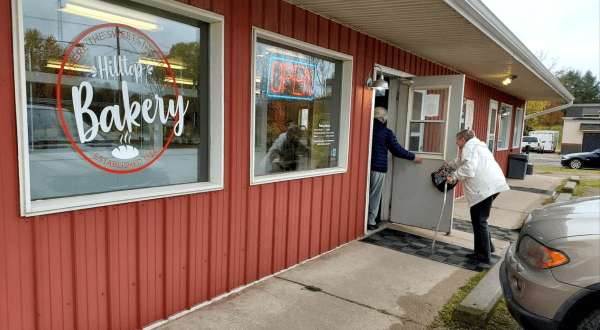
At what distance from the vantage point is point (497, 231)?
257 inches

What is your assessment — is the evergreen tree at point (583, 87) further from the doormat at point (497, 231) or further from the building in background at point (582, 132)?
the doormat at point (497, 231)

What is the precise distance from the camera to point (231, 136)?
11.7ft

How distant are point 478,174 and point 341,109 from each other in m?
1.89

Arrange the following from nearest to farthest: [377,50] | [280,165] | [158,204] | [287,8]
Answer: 1. [158,204]
2. [287,8]
3. [280,165]
4. [377,50]

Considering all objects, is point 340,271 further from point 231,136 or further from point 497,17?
point 497,17

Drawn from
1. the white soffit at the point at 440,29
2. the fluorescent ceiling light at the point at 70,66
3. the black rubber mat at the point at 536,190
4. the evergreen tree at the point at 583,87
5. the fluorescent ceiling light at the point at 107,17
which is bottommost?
the black rubber mat at the point at 536,190

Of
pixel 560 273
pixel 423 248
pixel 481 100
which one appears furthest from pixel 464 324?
pixel 481 100

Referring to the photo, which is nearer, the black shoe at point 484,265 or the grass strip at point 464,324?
the grass strip at point 464,324

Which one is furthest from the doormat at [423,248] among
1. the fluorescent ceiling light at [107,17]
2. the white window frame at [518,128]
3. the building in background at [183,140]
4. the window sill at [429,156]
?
the white window frame at [518,128]

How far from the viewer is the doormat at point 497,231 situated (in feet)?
20.2

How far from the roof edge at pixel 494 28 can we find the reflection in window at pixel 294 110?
1639mm

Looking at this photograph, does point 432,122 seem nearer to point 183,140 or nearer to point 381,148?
point 381,148

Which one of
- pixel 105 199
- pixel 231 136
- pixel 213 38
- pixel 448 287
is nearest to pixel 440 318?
pixel 448 287

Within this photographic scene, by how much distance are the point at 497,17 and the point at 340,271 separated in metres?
3.58
